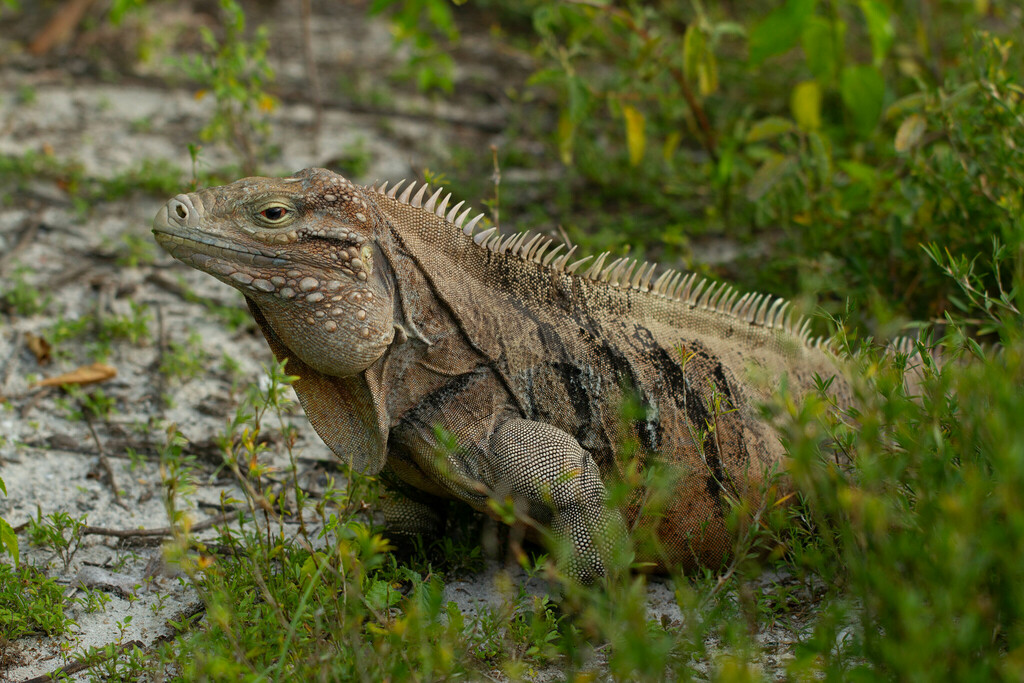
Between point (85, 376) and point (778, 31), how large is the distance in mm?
4560

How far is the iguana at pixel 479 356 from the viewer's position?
311 cm

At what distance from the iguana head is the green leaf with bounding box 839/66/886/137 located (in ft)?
11.7

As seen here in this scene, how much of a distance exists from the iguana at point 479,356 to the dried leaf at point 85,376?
81.9 inches

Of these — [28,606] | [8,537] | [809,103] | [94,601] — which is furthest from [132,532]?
[809,103]

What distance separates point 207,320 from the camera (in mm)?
5527

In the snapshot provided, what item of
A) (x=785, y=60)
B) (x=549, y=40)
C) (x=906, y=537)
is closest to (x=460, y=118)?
(x=549, y=40)

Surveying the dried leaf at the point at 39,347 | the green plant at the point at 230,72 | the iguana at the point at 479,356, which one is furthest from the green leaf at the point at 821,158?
the dried leaf at the point at 39,347

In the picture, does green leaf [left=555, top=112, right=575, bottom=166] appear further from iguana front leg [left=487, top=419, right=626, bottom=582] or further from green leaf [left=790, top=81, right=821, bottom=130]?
iguana front leg [left=487, top=419, right=626, bottom=582]

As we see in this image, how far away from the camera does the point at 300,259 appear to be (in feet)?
10.3

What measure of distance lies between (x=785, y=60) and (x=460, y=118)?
10.8 ft

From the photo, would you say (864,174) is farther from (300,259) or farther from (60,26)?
(60,26)

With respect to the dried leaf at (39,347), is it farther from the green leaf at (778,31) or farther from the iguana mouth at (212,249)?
Answer: the green leaf at (778,31)

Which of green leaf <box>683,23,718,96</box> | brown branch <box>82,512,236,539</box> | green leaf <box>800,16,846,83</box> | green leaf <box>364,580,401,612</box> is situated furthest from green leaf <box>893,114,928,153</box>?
brown branch <box>82,512,236,539</box>

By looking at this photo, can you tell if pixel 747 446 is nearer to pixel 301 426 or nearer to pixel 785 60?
pixel 301 426
